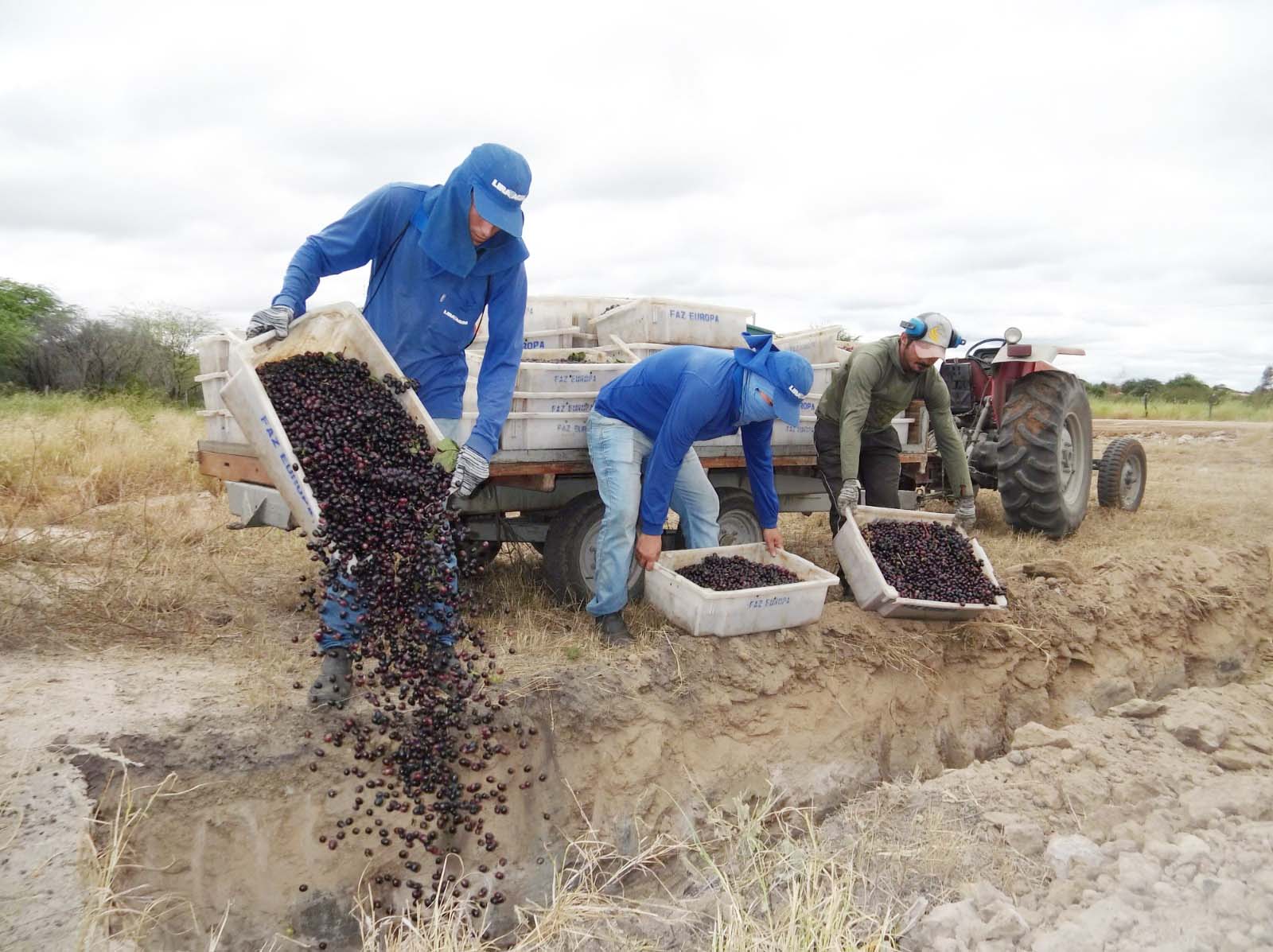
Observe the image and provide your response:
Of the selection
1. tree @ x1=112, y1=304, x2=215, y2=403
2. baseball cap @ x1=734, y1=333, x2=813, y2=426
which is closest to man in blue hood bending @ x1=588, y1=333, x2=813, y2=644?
baseball cap @ x1=734, y1=333, x2=813, y2=426

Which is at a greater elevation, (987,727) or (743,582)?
(743,582)

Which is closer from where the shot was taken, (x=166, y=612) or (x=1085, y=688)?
(x=166, y=612)

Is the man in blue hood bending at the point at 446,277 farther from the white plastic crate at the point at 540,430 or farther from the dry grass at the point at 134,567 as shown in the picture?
the dry grass at the point at 134,567

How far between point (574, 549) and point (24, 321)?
19594 millimetres

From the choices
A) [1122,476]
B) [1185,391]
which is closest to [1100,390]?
[1185,391]

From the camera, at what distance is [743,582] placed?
471 cm

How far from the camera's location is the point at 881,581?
16.0 feet

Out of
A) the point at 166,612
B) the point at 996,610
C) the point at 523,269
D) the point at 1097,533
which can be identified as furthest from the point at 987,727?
the point at 166,612

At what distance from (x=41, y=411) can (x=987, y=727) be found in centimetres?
1253

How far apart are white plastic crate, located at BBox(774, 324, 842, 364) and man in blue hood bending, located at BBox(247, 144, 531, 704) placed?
257 centimetres

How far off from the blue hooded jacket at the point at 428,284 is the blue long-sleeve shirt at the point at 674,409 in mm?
681

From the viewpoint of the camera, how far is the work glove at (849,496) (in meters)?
5.21

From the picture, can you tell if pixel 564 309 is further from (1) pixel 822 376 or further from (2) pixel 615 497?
(2) pixel 615 497

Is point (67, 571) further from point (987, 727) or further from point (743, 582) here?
point (987, 727)
